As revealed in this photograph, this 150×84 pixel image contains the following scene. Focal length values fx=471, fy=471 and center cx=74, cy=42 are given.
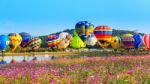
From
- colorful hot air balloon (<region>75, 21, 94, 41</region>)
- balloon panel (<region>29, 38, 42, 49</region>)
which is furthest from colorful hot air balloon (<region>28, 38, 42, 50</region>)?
colorful hot air balloon (<region>75, 21, 94, 41</region>)

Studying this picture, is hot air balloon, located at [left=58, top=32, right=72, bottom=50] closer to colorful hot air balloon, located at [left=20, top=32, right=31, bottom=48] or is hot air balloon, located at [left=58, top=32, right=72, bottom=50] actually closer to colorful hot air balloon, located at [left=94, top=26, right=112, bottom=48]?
colorful hot air balloon, located at [left=20, top=32, right=31, bottom=48]

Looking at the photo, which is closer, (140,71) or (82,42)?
(140,71)

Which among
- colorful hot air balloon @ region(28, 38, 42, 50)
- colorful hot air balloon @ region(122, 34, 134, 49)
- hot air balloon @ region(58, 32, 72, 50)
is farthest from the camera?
hot air balloon @ region(58, 32, 72, 50)

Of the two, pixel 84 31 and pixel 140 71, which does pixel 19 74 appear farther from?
pixel 84 31

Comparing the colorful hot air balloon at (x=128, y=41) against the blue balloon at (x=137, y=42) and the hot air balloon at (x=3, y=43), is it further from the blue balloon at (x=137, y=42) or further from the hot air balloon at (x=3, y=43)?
the hot air balloon at (x=3, y=43)

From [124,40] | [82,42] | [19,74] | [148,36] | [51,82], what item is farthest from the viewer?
[82,42]

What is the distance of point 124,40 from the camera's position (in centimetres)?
9388

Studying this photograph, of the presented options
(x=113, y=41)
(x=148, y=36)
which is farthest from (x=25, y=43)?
(x=148, y=36)

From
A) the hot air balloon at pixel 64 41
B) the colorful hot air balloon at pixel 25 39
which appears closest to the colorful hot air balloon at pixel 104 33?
the hot air balloon at pixel 64 41

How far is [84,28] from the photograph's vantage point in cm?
9612

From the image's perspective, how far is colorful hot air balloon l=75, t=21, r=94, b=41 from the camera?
315ft

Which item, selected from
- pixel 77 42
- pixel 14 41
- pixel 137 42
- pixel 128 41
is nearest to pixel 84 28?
pixel 77 42

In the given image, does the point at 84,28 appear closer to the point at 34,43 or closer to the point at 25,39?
the point at 34,43

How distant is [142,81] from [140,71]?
71.0 inches
